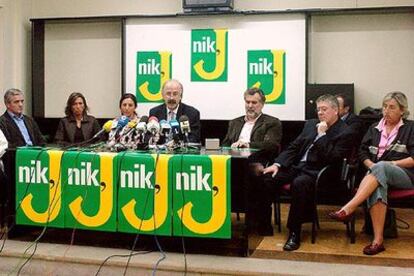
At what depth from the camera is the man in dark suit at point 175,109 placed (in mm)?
4863

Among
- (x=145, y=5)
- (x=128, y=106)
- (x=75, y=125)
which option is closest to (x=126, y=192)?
(x=128, y=106)

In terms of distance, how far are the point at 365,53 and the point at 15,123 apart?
131 inches

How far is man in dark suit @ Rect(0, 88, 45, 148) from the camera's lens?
515 centimetres

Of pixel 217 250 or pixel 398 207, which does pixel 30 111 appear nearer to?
pixel 217 250

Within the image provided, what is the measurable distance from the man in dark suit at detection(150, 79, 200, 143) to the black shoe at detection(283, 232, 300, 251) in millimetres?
1260

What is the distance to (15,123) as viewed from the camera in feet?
17.1

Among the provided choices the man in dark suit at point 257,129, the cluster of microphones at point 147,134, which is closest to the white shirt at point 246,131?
the man in dark suit at point 257,129

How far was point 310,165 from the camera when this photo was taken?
4473 mm

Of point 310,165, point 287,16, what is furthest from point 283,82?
point 310,165

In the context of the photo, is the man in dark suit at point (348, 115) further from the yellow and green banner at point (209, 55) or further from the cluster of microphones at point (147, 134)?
the cluster of microphones at point (147, 134)

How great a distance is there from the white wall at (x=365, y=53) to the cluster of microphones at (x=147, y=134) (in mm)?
2157

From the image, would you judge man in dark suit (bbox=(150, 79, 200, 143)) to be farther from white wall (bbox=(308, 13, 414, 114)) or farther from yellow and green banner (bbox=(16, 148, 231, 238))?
white wall (bbox=(308, 13, 414, 114))

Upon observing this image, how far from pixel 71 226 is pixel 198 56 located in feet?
8.47

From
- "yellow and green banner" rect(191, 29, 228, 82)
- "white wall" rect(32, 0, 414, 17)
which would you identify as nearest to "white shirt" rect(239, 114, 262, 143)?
"yellow and green banner" rect(191, 29, 228, 82)
